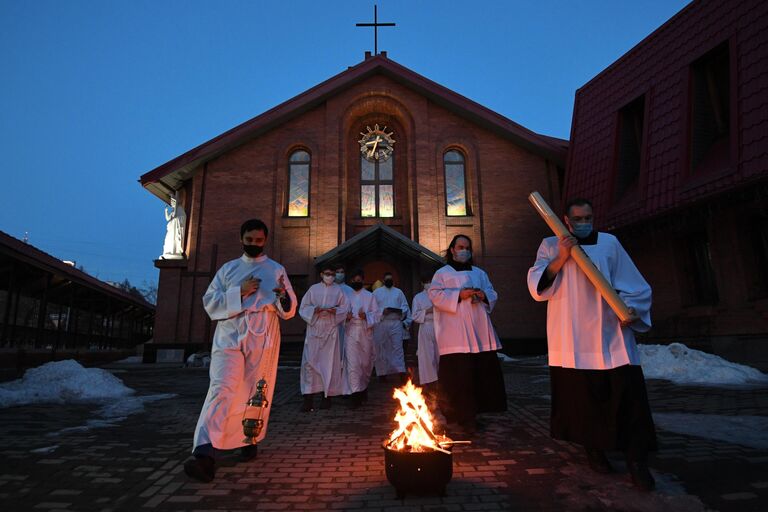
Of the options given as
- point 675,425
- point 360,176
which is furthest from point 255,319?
point 360,176

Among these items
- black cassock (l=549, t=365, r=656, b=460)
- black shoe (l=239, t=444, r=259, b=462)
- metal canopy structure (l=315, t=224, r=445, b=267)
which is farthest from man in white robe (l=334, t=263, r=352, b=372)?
metal canopy structure (l=315, t=224, r=445, b=267)

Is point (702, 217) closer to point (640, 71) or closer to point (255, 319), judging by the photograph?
point (640, 71)

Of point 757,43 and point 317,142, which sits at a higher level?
point 317,142

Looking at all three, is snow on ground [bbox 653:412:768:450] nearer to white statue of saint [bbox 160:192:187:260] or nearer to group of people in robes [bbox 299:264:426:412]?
group of people in robes [bbox 299:264:426:412]

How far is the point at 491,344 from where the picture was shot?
5.10 m

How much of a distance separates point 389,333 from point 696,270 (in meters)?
8.05

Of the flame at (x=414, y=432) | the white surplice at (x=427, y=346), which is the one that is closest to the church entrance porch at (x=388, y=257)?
the white surplice at (x=427, y=346)

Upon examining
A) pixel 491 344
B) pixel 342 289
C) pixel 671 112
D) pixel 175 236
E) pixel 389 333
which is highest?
pixel 671 112

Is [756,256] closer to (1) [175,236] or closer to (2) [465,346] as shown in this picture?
(2) [465,346]

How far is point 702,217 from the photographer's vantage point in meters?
10.7

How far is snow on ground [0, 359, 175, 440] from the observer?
6988 mm

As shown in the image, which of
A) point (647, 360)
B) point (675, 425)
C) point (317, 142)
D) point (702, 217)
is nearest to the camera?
point (675, 425)

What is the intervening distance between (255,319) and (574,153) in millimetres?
14363

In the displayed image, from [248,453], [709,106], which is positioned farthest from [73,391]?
[709,106]
